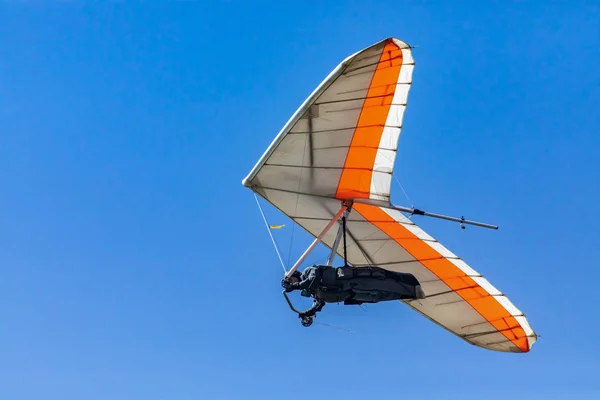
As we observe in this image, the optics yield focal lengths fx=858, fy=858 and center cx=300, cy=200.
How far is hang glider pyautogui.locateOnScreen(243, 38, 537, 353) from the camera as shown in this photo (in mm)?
24109

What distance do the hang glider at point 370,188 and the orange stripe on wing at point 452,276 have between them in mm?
37

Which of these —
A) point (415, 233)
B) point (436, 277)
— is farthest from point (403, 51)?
point (436, 277)

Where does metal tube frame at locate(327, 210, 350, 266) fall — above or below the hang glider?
below

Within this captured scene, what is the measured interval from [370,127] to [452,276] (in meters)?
8.09

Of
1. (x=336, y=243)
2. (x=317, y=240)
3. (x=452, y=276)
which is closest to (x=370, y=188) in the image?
(x=336, y=243)

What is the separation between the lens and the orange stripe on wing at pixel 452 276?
29.9 meters

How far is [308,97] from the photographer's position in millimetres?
23797

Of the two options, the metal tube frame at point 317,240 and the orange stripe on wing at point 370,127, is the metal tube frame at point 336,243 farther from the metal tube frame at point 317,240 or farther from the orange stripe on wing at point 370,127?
the orange stripe on wing at point 370,127

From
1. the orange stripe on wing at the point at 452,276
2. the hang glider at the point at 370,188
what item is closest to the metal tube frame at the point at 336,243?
the hang glider at the point at 370,188

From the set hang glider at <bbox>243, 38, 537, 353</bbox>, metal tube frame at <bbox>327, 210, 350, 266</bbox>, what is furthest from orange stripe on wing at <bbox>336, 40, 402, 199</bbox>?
metal tube frame at <bbox>327, 210, 350, 266</bbox>

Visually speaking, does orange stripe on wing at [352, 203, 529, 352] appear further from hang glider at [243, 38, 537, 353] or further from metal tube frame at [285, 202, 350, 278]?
metal tube frame at [285, 202, 350, 278]

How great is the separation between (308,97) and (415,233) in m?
8.18

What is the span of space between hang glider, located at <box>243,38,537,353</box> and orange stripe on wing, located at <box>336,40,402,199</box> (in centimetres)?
3

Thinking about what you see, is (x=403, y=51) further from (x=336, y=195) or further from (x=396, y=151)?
(x=336, y=195)
